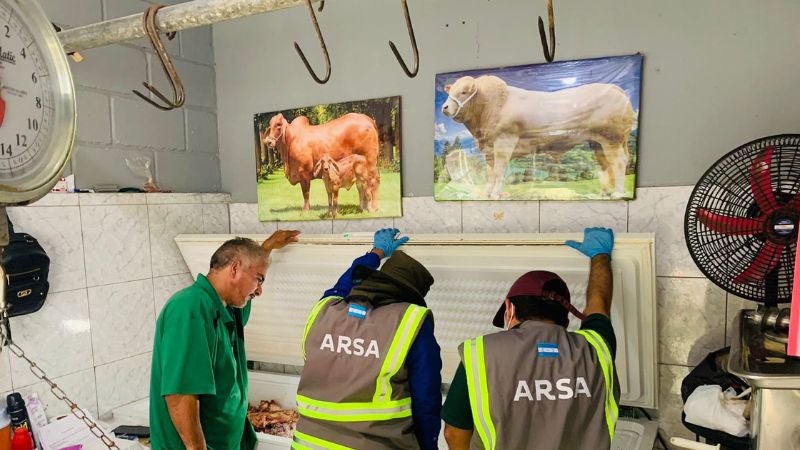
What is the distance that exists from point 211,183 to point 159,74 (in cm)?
60

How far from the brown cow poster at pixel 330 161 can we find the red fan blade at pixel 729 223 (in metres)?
1.23

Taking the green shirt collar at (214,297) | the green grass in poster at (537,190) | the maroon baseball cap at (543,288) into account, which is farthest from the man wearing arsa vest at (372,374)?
the green grass in poster at (537,190)

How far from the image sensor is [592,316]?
1.38 metres

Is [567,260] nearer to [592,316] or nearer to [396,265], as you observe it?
[592,316]

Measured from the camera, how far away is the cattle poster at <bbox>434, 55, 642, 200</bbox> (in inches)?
70.3

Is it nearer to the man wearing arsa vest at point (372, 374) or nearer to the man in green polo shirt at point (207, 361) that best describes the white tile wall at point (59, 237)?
the man in green polo shirt at point (207, 361)

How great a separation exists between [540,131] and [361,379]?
1156 millimetres

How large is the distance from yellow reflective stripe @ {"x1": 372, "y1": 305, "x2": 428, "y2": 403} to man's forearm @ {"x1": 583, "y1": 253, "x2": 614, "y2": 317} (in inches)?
20.1

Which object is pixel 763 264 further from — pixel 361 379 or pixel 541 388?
pixel 361 379

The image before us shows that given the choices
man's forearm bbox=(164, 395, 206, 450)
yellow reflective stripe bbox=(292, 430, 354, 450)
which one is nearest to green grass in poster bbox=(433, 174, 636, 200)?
yellow reflective stripe bbox=(292, 430, 354, 450)

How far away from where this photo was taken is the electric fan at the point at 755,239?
3.70 feet

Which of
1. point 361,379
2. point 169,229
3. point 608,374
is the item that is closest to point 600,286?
point 608,374

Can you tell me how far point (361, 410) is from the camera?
1408mm

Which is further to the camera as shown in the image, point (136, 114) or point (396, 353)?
point (136, 114)
